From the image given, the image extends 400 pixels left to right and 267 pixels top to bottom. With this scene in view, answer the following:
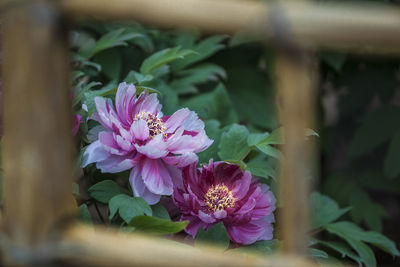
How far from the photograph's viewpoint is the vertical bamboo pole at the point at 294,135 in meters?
0.33

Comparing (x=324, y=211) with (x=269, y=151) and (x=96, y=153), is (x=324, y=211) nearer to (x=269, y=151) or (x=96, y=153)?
(x=269, y=151)

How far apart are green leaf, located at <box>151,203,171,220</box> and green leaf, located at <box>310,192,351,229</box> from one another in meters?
0.25

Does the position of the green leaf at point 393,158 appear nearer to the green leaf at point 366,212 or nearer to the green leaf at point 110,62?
the green leaf at point 366,212

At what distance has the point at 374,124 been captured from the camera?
1191 millimetres

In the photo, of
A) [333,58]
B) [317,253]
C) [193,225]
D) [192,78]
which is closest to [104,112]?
[193,225]

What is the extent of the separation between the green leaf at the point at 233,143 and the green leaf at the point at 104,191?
0.43ft

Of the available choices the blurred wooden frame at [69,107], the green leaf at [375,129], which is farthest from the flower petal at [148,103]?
the green leaf at [375,129]

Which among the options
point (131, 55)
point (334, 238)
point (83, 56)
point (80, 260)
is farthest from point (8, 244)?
point (334, 238)

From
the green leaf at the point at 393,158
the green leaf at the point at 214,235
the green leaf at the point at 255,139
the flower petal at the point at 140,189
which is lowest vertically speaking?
the green leaf at the point at 214,235

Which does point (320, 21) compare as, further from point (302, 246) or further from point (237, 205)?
point (237, 205)

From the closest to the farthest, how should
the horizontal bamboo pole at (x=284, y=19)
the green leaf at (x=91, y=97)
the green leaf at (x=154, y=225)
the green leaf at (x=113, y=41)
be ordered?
the horizontal bamboo pole at (x=284, y=19), the green leaf at (x=154, y=225), the green leaf at (x=91, y=97), the green leaf at (x=113, y=41)

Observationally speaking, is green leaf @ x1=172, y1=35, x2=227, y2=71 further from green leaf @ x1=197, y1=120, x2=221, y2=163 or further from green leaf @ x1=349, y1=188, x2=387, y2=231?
green leaf @ x1=349, y1=188, x2=387, y2=231

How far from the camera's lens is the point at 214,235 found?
546 mm

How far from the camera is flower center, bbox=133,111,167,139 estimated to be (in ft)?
1.89
